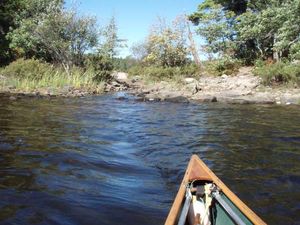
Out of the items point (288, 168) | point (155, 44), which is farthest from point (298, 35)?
point (155, 44)

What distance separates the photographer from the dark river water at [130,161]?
4.55 metres

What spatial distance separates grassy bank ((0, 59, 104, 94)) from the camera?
18.4 m

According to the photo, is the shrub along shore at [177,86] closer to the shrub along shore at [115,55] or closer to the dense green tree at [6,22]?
the shrub along shore at [115,55]

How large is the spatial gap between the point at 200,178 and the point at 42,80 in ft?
52.9

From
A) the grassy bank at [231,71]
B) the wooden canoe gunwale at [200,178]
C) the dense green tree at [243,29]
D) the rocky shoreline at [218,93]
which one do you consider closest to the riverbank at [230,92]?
the rocky shoreline at [218,93]

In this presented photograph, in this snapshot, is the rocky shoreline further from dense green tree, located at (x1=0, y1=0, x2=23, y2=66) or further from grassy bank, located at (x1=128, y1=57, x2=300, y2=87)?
dense green tree, located at (x1=0, y1=0, x2=23, y2=66)

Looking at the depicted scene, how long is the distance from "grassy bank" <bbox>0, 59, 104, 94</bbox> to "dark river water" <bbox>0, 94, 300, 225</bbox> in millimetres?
5789

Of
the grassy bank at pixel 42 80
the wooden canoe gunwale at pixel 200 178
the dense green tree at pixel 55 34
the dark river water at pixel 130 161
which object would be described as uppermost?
the dense green tree at pixel 55 34

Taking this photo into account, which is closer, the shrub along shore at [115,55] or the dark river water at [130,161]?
the dark river water at [130,161]

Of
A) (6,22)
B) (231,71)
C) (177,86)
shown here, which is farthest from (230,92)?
(6,22)

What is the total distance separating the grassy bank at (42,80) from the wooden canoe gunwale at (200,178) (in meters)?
14.7

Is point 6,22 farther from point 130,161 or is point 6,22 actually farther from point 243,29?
point 130,161

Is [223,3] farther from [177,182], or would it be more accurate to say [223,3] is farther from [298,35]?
[177,182]

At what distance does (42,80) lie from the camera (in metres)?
19.0
